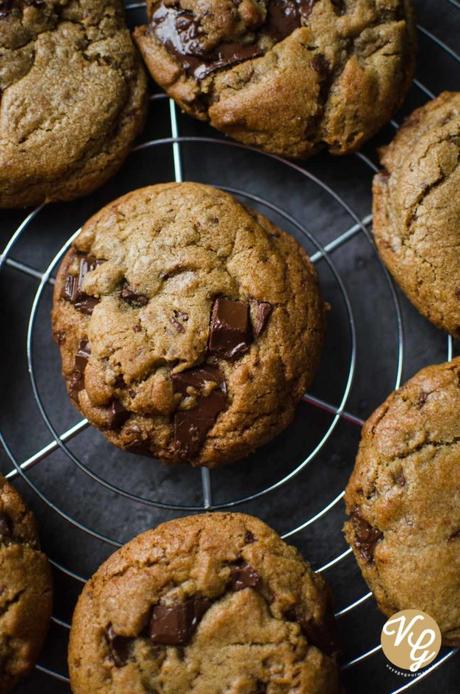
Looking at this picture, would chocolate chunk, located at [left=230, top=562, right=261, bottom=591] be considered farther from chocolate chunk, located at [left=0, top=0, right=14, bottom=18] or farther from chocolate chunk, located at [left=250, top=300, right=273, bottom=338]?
chocolate chunk, located at [left=0, top=0, right=14, bottom=18]

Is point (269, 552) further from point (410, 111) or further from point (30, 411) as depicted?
point (410, 111)

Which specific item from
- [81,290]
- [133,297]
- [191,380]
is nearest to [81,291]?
[81,290]

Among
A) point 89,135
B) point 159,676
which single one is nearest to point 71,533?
point 159,676

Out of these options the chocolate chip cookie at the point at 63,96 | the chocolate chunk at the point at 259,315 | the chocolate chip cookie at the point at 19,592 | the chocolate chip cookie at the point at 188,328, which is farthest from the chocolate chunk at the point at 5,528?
the chocolate chip cookie at the point at 63,96

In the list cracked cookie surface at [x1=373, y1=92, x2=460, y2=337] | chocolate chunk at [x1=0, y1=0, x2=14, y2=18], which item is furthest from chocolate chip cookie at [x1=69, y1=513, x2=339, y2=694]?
chocolate chunk at [x1=0, y1=0, x2=14, y2=18]

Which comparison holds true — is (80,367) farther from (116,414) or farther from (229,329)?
(229,329)

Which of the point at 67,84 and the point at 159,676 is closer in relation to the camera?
the point at 159,676

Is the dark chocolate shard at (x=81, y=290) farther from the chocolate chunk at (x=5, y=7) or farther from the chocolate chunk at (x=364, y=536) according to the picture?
the chocolate chunk at (x=364, y=536)
